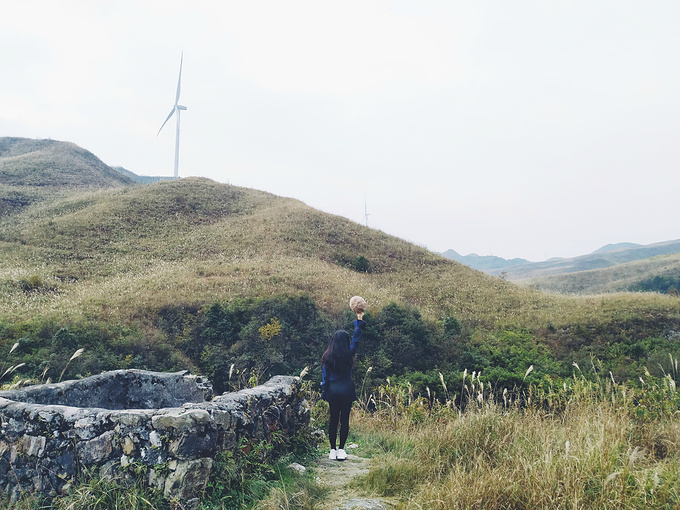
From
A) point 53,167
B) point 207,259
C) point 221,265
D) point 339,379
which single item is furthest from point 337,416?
point 53,167

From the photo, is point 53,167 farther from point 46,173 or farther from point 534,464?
point 534,464

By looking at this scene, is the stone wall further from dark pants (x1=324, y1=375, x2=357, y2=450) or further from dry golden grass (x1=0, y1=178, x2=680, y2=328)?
dry golden grass (x1=0, y1=178, x2=680, y2=328)

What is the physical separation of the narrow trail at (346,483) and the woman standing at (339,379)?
223 millimetres

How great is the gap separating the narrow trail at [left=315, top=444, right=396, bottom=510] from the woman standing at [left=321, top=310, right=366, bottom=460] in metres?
0.22

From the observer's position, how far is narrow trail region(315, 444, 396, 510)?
4113 mm

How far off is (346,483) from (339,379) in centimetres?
133

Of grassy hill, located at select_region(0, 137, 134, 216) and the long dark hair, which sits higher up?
grassy hill, located at select_region(0, 137, 134, 216)

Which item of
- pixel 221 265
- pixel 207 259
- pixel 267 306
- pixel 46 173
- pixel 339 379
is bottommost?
pixel 267 306

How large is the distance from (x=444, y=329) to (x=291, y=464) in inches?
726

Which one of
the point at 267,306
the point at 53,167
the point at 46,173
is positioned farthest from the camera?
the point at 53,167

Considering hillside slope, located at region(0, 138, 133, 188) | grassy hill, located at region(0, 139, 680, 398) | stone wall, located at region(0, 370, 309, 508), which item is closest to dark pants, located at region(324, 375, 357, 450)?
stone wall, located at region(0, 370, 309, 508)

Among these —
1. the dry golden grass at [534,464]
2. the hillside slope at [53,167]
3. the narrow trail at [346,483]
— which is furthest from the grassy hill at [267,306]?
the hillside slope at [53,167]

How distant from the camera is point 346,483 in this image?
4.82 m

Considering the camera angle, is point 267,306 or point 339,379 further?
point 267,306
